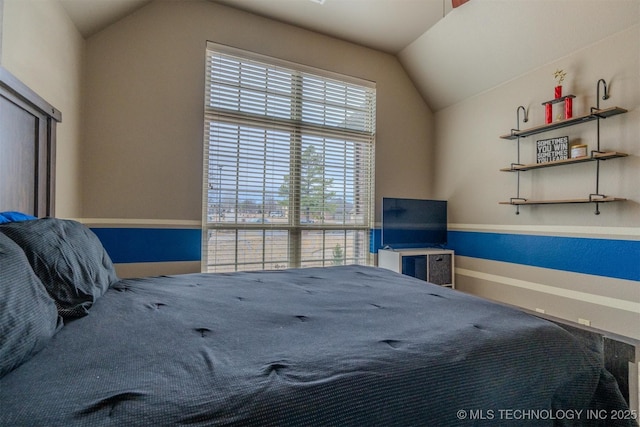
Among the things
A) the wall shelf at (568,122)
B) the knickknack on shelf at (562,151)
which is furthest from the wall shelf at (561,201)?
the wall shelf at (568,122)

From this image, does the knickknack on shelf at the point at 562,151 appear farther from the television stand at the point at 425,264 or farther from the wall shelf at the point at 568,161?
the television stand at the point at 425,264

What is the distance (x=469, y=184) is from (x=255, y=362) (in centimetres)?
348

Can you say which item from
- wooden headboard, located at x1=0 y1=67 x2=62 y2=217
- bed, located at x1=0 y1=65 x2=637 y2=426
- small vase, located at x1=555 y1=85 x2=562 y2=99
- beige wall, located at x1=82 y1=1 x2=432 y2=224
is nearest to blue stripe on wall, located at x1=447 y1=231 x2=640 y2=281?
small vase, located at x1=555 y1=85 x2=562 y2=99

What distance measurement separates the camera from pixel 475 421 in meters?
0.82

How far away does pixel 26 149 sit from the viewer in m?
1.79

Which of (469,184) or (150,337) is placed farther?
(469,184)

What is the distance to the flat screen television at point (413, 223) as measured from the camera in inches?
139

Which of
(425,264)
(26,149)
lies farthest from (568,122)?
(26,149)

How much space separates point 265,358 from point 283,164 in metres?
2.69

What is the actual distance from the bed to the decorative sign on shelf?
2.12 meters

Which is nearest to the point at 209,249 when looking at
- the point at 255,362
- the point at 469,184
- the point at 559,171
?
the point at 255,362

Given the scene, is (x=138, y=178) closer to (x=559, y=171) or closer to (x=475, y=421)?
(x=475, y=421)

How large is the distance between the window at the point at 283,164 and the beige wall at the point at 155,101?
143 mm

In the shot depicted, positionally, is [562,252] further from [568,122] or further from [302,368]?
[302,368]
